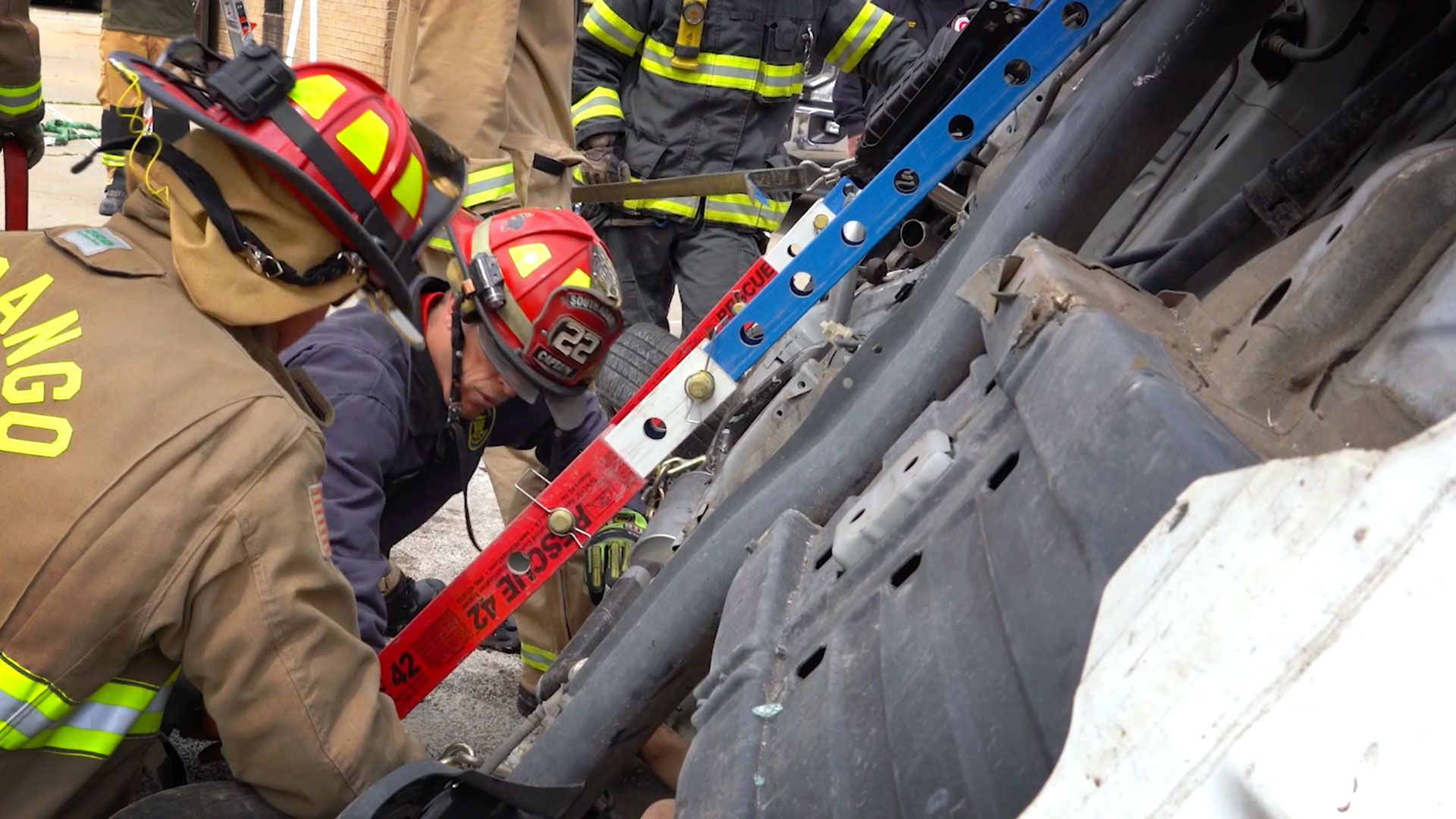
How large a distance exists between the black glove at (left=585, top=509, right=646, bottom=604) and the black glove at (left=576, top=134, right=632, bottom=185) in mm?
2181

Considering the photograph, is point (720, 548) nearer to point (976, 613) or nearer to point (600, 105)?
Result: point (976, 613)

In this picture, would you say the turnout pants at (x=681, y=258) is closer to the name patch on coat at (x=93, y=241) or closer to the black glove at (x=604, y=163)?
the black glove at (x=604, y=163)

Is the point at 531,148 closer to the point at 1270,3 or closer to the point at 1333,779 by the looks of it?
the point at 1270,3

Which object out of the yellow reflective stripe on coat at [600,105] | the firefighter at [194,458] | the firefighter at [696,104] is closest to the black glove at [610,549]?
the firefighter at [194,458]

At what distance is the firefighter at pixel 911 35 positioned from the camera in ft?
22.3

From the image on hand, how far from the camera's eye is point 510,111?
440cm

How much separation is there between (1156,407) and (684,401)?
6.11ft

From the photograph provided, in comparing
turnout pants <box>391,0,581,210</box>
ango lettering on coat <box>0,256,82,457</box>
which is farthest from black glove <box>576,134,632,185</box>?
ango lettering on coat <box>0,256,82,457</box>

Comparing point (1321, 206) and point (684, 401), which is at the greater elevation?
point (1321, 206)

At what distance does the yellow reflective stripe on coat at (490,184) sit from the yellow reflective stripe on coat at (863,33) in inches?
67.1

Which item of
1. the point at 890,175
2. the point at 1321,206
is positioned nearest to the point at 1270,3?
the point at 1321,206

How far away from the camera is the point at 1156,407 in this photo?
97 centimetres

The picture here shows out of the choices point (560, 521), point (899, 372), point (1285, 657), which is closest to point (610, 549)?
point (560, 521)

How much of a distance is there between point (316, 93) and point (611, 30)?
10.1 ft
